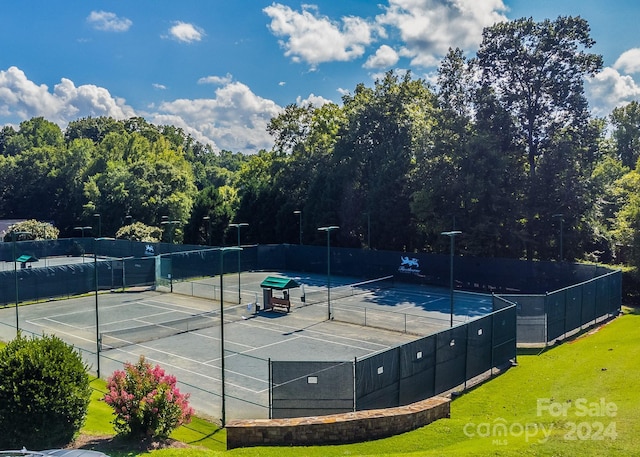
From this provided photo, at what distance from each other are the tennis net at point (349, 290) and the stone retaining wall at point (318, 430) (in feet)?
74.8

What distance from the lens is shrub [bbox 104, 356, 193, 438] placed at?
13.6 m

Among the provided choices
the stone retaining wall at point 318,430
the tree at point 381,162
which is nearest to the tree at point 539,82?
the tree at point 381,162

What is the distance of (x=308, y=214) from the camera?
59.8m

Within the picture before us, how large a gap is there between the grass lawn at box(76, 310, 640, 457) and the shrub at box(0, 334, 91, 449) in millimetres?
1612

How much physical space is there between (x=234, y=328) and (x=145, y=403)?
55.0 ft

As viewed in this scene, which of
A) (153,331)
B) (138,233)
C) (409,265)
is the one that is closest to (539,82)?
(409,265)

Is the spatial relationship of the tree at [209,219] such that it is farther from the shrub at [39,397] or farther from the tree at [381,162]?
the shrub at [39,397]

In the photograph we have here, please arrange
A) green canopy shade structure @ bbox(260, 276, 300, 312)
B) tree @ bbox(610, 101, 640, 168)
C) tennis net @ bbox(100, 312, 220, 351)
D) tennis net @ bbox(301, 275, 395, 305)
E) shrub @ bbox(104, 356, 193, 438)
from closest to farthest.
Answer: shrub @ bbox(104, 356, 193, 438) < tennis net @ bbox(100, 312, 220, 351) < green canopy shade structure @ bbox(260, 276, 300, 312) < tennis net @ bbox(301, 275, 395, 305) < tree @ bbox(610, 101, 640, 168)

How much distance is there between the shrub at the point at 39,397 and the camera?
1301cm

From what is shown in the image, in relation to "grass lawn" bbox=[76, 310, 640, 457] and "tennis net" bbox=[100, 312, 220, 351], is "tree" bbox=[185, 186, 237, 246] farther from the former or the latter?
"grass lawn" bbox=[76, 310, 640, 457]

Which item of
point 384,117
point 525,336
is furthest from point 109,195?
point 525,336

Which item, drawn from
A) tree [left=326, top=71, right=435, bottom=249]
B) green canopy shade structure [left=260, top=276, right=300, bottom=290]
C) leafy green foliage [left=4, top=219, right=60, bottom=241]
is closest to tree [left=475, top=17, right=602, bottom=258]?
tree [left=326, top=71, right=435, bottom=249]

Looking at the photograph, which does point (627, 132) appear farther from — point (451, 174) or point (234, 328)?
point (234, 328)

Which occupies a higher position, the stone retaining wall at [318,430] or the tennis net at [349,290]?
the stone retaining wall at [318,430]
